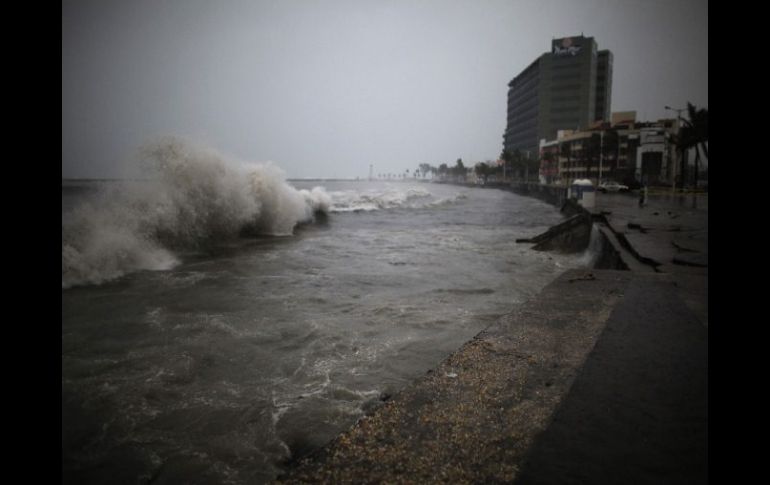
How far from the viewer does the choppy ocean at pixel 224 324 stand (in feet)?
10.9

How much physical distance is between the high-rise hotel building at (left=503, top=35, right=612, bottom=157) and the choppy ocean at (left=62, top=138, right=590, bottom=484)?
134m

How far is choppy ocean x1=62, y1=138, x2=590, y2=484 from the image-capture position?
3.31 metres

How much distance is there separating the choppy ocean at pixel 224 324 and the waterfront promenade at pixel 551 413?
3.76ft

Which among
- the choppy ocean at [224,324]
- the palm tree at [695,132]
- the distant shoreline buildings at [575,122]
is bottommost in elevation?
the choppy ocean at [224,324]

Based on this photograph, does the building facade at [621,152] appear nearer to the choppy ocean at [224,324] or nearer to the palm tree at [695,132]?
the palm tree at [695,132]

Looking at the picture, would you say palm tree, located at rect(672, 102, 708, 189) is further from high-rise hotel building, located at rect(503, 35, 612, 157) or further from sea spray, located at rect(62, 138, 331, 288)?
high-rise hotel building, located at rect(503, 35, 612, 157)

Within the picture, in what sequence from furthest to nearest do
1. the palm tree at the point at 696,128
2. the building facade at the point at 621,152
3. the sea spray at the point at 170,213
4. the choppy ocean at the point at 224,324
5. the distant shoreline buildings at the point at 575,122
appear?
1. the distant shoreline buildings at the point at 575,122
2. the building facade at the point at 621,152
3. the palm tree at the point at 696,128
4. the sea spray at the point at 170,213
5. the choppy ocean at the point at 224,324

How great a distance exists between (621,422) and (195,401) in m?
3.48

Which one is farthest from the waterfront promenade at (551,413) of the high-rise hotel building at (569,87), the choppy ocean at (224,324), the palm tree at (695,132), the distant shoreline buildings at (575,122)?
the high-rise hotel building at (569,87)
